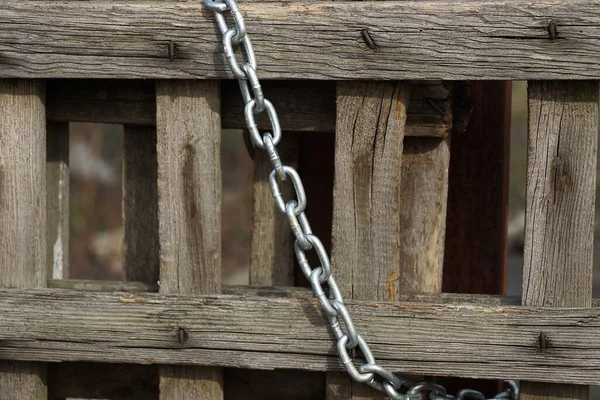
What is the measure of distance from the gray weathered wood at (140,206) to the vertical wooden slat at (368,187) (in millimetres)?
644

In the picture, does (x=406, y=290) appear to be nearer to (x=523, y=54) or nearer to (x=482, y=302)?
(x=482, y=302)

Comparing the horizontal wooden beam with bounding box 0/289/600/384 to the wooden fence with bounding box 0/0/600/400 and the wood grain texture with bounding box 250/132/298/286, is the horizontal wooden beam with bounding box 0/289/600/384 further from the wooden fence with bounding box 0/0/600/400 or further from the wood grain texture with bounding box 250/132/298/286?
the wood grain texture with bounding box 250/132/298/286

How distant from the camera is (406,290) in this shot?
8.07 feet

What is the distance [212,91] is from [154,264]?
2.10ft

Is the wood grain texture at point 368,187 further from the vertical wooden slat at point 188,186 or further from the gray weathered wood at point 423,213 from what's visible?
the vertical wooden slat at point 188,186

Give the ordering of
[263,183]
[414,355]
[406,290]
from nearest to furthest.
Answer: [414,355] → [406,290] → [263,183]

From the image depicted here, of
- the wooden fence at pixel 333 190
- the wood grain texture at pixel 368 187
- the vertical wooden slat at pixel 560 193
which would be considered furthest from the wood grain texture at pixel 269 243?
the vertical wooden slat at pixel 560 193

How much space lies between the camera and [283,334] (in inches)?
90.8

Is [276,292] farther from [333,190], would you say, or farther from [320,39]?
[320,39]

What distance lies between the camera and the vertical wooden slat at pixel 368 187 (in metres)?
2.23

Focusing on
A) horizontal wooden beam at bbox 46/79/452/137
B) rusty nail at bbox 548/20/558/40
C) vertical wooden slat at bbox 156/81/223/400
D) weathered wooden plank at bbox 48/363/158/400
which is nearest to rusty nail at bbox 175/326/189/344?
vertical wooden slat at bbox 156/81/223/400

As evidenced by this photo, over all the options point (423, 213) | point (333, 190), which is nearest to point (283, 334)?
point (333, 190)

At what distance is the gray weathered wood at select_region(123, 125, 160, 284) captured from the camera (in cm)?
263

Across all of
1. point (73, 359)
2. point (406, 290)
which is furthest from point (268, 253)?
point (73, 359)
